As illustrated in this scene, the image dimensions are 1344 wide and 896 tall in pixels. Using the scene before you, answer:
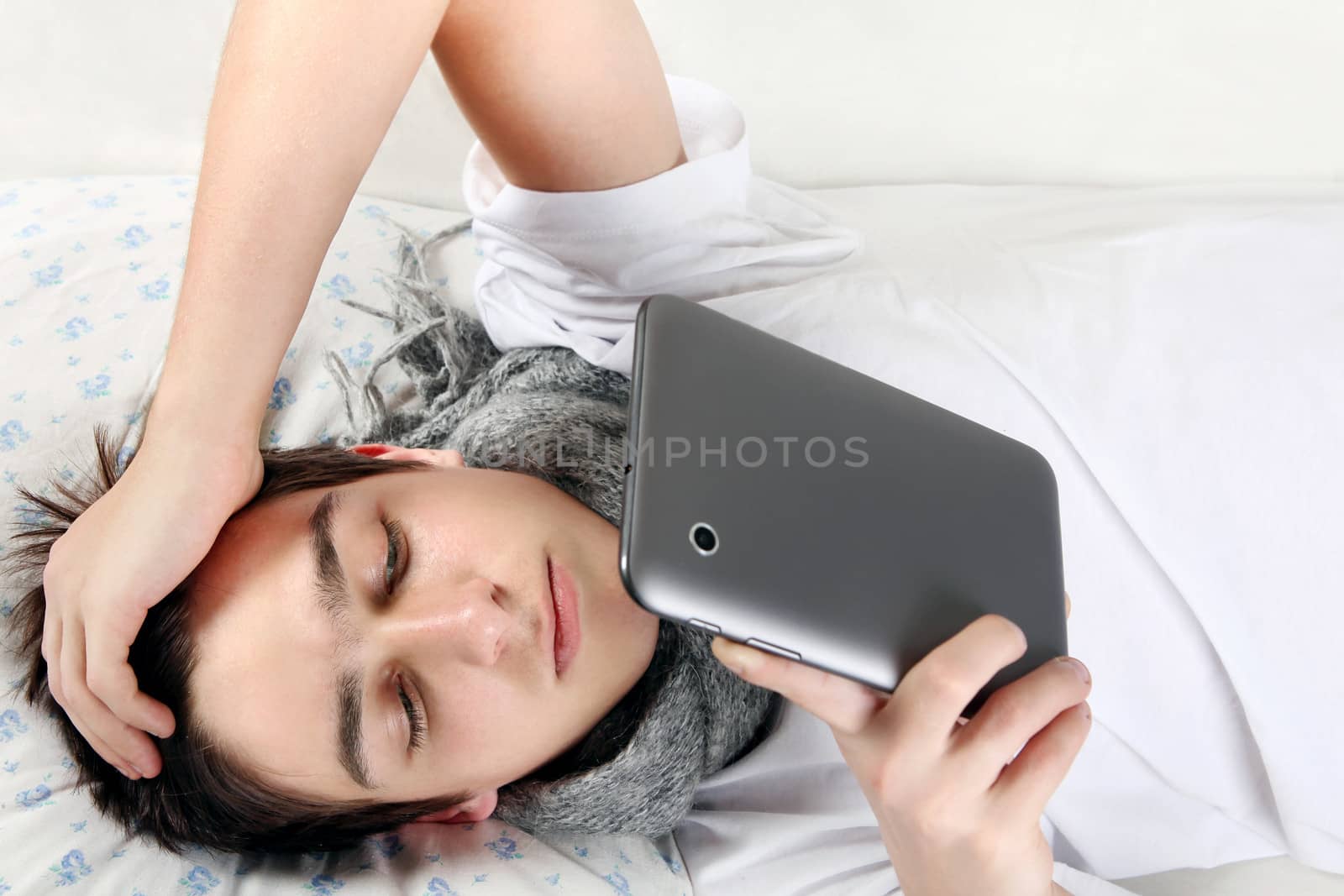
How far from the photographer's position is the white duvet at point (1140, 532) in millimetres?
678

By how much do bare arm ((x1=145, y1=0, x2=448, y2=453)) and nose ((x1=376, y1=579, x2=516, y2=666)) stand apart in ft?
0.51

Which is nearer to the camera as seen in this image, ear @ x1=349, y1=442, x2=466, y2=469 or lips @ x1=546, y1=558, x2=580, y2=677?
lips @ x1=546, y1=558, x2=580, y2=677

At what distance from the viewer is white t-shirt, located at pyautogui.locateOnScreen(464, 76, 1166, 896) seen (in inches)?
31.0

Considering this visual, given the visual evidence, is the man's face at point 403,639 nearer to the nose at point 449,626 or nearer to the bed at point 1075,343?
the nose at point 449,626

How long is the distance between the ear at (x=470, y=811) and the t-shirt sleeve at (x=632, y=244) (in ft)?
1.23

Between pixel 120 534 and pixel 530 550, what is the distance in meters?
0.25

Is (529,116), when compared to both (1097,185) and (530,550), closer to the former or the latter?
(530,550)

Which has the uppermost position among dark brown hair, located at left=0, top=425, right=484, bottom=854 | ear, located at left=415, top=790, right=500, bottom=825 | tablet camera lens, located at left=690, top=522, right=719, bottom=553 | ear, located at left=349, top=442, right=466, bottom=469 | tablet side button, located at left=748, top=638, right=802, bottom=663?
tablet camera lens, located at left=690, top=522, right=719, bottom=553

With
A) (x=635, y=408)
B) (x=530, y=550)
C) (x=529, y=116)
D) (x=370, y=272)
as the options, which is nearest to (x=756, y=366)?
(x=635, y=408)

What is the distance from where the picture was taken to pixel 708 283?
866 mm

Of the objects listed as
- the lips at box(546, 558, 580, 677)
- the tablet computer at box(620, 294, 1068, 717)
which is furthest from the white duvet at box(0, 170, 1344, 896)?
the lips at box(546, 558, 580, 677)

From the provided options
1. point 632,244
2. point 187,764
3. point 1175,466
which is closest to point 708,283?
point 632,244

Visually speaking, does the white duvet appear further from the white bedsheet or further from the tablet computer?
the tablet computer

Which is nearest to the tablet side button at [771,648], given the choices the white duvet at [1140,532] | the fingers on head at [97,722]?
the white duvet at [1140,532]
